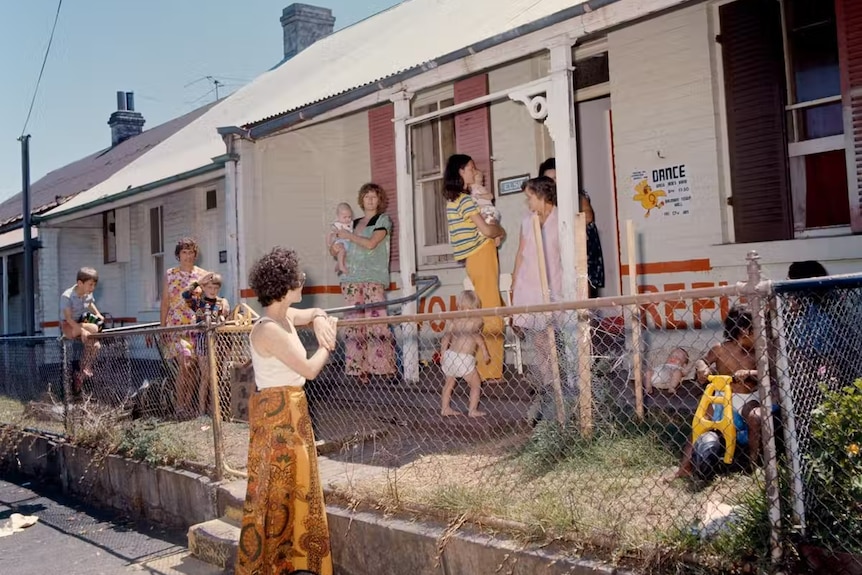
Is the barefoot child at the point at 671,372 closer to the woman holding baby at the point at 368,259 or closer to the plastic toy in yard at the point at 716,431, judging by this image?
the plastic toy in yard at the point at 716,431

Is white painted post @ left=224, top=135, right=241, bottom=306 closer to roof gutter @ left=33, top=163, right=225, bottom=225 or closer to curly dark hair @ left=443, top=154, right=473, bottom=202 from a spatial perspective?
roof gutter @ left=33, top=163, right=225, bottom=225

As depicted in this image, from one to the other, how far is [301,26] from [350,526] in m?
13.1

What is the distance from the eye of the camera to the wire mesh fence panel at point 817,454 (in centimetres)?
290

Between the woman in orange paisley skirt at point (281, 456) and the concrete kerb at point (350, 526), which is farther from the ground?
the woman in orange paisley skirt at point (281, 456)

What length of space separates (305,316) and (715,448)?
2225 millimetres

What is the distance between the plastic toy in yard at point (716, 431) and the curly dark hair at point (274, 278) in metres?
2.20

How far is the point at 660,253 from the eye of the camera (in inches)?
270

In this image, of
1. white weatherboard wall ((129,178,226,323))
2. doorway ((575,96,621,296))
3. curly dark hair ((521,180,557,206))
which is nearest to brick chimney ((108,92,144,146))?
white weatherboard wall ((129,178,226,323))

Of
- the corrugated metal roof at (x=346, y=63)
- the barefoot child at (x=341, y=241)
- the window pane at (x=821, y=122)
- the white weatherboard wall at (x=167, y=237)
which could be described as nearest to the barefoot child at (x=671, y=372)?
the window pane at (x=821, y=122)

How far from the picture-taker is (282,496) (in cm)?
387

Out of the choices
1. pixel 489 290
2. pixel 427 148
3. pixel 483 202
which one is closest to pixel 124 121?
pixel 427 148

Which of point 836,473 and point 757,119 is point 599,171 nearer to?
point 757,119

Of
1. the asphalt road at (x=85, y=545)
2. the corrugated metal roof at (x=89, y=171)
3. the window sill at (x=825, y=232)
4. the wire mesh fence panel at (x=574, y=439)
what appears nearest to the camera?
the wire mesh fence panel at (x=574, y=439)

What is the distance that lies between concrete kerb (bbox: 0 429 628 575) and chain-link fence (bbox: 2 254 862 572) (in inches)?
4.5
